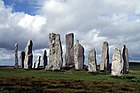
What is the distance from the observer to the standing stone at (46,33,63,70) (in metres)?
70.2

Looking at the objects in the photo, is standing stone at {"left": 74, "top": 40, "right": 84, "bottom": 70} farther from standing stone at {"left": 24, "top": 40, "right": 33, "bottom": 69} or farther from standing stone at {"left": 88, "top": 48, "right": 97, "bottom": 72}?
standing stone at {"left": 24, "top": 40, "right": 33, "bottom": 69}

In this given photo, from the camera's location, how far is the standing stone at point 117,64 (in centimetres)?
5469

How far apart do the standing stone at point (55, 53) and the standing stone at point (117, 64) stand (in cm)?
1663

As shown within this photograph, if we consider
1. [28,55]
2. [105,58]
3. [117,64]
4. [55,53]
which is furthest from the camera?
[28,55]

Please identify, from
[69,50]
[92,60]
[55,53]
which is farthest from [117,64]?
[69,50]

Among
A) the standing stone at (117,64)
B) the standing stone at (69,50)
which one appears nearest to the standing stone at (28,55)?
the standing stone at (69,50)

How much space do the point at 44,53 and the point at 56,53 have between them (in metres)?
11.5

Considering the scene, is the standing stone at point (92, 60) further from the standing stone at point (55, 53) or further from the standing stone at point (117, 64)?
the standing stone at point (117, 64)

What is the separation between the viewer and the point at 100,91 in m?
32.3

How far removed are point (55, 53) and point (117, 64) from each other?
64.3 feet

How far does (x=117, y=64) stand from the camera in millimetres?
55156

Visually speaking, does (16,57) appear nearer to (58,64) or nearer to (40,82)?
(58,64)

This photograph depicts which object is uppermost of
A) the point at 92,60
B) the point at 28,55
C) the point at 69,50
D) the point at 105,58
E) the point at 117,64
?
the point at 69,50

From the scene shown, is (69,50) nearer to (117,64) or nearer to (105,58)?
(105,58)
